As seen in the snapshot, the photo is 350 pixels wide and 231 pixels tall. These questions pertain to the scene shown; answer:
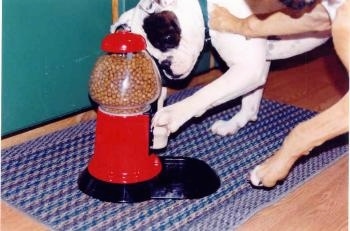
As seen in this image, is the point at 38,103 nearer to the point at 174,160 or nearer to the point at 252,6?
the point at 174,160

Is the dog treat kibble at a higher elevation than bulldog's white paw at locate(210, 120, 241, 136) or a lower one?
higher

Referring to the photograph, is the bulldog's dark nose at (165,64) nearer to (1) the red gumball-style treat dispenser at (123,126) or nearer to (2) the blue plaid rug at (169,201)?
(1) the red gumball-style treat dispenser at (123,126)

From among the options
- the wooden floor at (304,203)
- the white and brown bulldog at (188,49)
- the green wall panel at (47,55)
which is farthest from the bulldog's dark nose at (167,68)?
the wooden floor at (304,203)

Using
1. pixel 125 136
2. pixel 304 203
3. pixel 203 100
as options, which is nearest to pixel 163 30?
pixel 203 100

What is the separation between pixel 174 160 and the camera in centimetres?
145

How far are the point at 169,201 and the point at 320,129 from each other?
1.27 feet

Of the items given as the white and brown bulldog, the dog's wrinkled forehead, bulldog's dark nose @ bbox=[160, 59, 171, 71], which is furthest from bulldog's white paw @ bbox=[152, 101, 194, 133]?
the dog's wrinkled forehead

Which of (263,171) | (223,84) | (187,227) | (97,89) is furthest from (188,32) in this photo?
(187,227)

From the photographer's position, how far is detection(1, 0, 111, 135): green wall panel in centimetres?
150

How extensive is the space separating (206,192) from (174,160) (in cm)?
15

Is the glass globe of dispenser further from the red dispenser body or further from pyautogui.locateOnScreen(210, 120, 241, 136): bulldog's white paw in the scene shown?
pyautogui.locateOnScreen(210, 120, 241, 136): bulldog's white paw

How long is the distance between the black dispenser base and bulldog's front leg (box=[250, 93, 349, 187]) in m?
0.15

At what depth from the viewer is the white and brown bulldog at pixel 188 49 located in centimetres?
141

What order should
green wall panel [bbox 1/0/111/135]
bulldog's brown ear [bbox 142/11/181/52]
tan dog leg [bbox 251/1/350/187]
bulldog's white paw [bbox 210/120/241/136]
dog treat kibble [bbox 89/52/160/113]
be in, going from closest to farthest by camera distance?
tan dog leg [bbox 251/1/350/187], dog treat kibble [bbox 89/52/160/113], bulldog's brown ear [bbox 142/11/181/52], green wall panel [bbox 1/0/111/135], bulldog's white paw [bbox 210/120/241/136]
